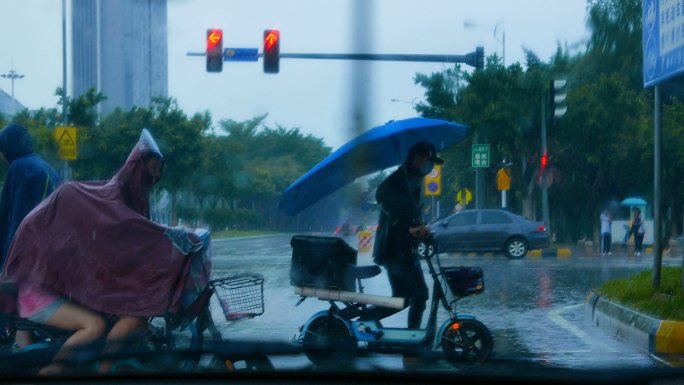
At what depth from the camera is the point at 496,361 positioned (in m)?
4.82

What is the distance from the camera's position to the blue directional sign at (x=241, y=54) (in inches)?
501

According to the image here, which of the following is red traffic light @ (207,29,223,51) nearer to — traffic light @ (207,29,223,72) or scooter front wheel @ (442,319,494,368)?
traffic light @ (207,29,223,72)

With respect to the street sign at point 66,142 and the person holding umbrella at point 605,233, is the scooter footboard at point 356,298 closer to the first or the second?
the street sign at point 66,142

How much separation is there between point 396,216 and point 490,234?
14.3 metres

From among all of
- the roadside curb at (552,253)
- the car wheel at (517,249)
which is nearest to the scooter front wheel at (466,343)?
the car wheel at (517,249)

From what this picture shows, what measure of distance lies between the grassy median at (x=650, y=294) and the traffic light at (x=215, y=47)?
24.6 ft

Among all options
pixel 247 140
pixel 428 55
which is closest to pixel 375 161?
pixel 428 55

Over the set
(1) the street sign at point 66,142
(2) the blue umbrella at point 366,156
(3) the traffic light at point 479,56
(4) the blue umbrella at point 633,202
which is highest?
(3) the traffic light at point 479,56

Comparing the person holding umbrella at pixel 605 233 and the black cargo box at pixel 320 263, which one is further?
the person holding umbrella at pixel 605 233

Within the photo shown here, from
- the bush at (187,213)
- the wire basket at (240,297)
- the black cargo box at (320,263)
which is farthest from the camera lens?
the bush at (187,213)

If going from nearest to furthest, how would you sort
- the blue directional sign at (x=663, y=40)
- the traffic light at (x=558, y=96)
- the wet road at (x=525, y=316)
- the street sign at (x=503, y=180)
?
the wet road at (x=525, y=316)
the blue directional sign at (x=663, y=40)
the traffic light at (x=558, y=96)
the street sign at (x=503, y=180)

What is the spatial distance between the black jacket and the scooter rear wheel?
24.4 inches

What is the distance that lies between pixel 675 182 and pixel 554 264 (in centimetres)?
1498

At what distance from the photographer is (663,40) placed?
7902 millimetres
